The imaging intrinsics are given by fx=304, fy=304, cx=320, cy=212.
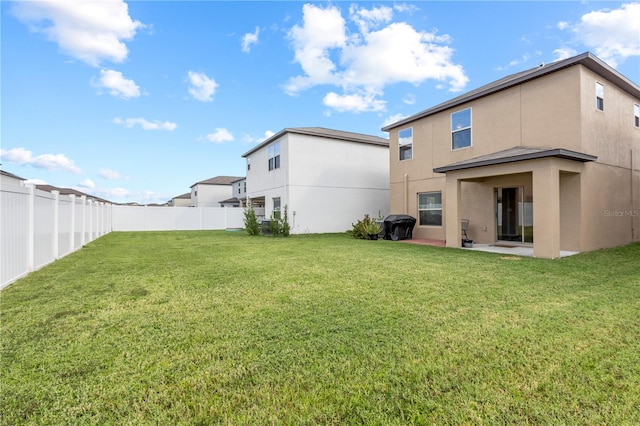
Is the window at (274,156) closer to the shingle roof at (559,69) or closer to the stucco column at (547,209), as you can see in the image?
the shingle roof at (559,69)

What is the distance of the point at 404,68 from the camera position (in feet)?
51.1

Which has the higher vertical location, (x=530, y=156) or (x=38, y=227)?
(x=530, y=156)

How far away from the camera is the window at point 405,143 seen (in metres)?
14.1

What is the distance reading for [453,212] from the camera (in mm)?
10531

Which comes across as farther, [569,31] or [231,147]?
[231,147]

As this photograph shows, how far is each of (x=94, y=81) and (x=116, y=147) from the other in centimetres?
619

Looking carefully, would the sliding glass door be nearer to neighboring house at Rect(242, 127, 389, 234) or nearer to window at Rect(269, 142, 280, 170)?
neighboring house at Rect(242, 127, 389, 234)

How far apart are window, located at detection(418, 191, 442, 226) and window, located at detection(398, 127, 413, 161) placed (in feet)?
6.76

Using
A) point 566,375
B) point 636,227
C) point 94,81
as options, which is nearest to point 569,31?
point 636,227

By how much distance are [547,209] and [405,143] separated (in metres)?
7.45

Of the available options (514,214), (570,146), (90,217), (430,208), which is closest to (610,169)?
(570,146)

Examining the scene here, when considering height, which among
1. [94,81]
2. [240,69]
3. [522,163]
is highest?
[240,69]

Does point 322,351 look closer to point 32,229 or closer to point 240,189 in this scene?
point 32,229

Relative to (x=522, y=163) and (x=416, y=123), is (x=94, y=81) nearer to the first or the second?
(x=416, y=123)
